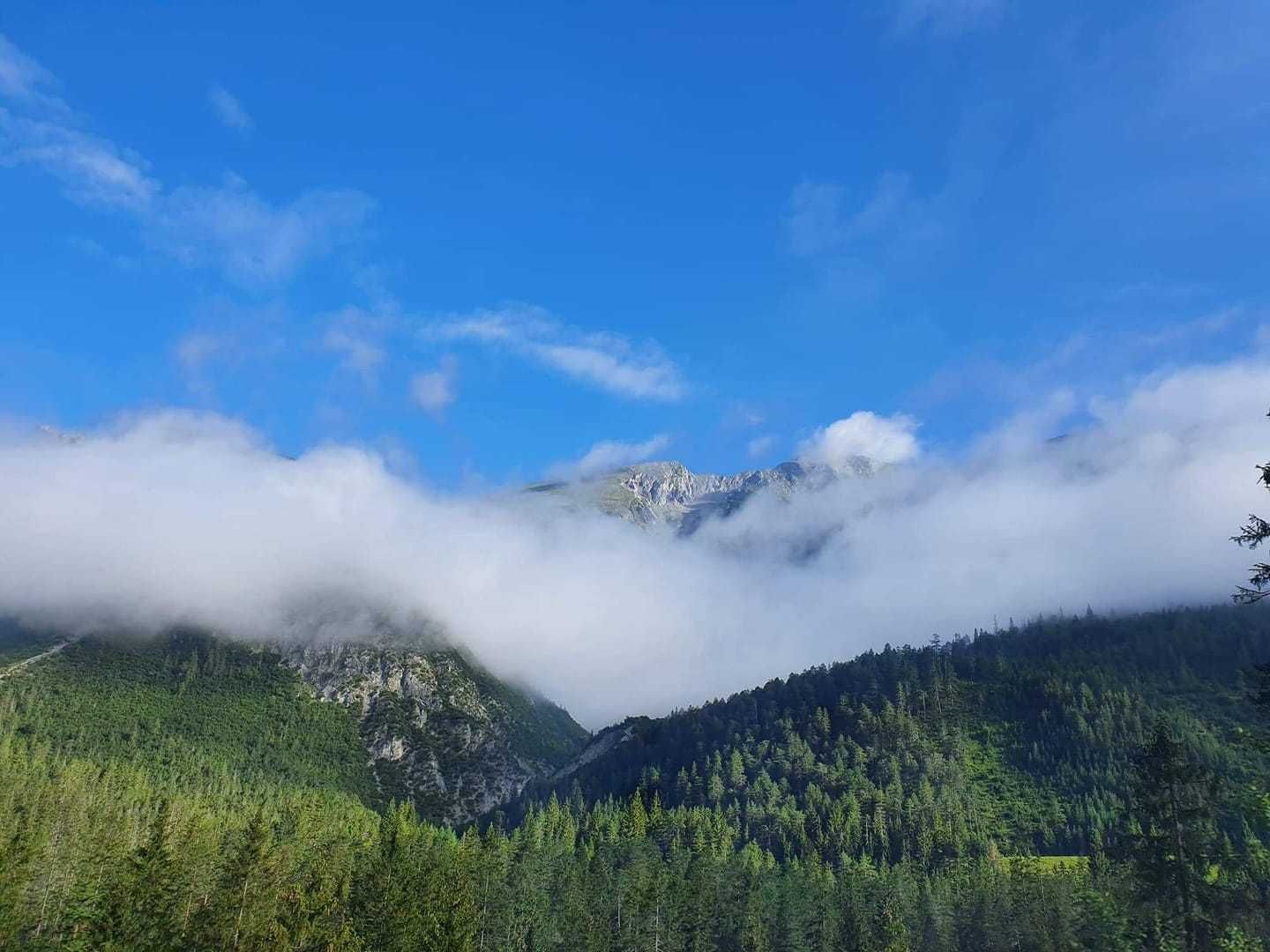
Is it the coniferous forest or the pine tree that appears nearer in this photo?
the pine tree

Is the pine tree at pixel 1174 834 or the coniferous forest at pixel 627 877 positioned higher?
the pine tree at pixel 1174 834

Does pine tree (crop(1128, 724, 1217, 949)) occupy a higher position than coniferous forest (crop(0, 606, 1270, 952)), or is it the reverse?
pine tree (crop(1128, 724, 1217, 949))

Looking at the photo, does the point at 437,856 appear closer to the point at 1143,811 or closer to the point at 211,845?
the point at 211,845

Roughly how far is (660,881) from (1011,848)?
11194 cm

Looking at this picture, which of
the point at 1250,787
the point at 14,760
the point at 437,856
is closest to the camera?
the point at 1250,787

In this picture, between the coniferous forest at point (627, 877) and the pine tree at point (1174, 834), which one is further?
the coniferous forest at point (627, 877)

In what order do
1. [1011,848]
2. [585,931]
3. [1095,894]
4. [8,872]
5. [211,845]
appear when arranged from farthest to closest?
[1011,848], [211,845], [585,931], [8,872], [1095,894]

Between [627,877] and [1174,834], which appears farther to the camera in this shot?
[627,877]

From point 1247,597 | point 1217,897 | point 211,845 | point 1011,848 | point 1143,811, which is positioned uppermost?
point 1247,597

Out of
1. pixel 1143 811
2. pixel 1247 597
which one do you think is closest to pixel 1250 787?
pixel 1247 597

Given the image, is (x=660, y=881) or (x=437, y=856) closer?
(x=660, y=881)

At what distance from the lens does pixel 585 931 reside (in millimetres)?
108688

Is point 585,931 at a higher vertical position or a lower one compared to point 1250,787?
lower

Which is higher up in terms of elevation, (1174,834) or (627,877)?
(1174,834)
